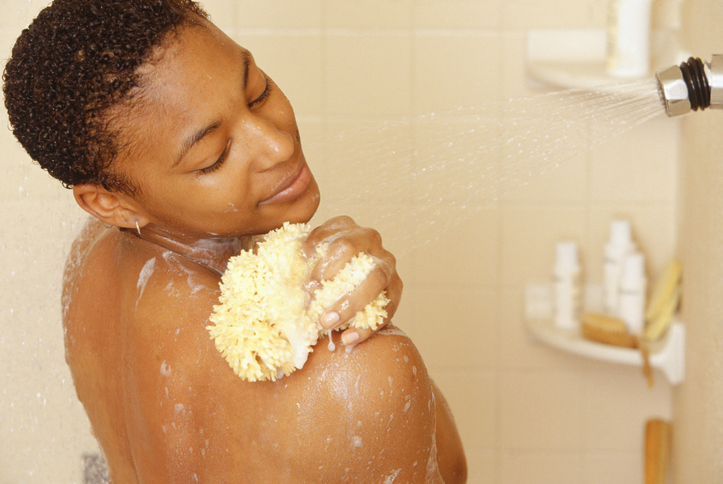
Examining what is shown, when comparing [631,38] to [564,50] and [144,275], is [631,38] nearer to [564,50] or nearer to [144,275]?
[564,50]

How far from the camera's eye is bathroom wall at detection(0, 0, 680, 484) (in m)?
1.37

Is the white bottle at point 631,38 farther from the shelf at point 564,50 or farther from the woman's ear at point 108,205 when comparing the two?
the woman's ear at point 108,205

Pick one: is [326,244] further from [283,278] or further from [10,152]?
[10,152]

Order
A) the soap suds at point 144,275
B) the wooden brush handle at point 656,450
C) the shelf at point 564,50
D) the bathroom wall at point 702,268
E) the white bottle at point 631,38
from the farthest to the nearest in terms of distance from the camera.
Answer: the wooden brush handle at point 656,450 → the shelf at point 564,50 → the white bottle at point 631,38 → the bathroom wall at point 702,268 → the soap suds at point 144,275

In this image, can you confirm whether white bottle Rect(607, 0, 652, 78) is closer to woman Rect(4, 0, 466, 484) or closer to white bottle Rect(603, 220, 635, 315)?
white bottle Rect(603, 220, 635, 315)

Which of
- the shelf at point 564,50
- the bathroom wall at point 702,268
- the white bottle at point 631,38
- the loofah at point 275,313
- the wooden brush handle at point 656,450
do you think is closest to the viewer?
the loofah at point 275,313

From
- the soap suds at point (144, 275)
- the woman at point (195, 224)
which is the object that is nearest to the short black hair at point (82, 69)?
the woman at point (195, 224)

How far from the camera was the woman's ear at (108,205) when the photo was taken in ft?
1.87

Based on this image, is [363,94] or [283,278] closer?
[283,278]

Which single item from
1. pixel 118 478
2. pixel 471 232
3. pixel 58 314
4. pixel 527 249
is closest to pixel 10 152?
pixel 58 314

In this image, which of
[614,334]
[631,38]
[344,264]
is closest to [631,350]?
[614,334]

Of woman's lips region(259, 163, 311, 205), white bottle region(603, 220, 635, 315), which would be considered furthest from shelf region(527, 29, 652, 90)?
woman's lips region(259, 163, 311, 205)

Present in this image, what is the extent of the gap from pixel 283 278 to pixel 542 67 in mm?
1005

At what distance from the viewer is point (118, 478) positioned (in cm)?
71
